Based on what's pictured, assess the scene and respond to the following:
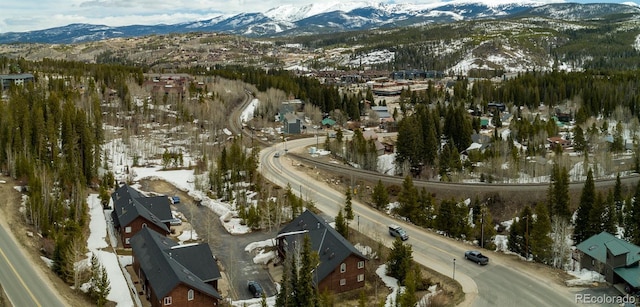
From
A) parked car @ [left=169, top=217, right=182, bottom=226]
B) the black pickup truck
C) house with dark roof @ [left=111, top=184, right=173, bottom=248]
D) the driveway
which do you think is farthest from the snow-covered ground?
the black pickup truck

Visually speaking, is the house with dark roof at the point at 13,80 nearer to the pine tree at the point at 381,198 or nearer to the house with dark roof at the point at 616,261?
the pine tree at the point at 381,198

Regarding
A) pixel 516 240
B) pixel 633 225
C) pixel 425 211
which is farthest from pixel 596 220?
pixel 425 211

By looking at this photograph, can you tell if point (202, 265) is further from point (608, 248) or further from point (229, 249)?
point (608, 248)

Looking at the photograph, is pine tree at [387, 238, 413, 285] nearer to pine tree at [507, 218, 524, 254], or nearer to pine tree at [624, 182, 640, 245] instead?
pine tree at [507, 218, 524, 254]

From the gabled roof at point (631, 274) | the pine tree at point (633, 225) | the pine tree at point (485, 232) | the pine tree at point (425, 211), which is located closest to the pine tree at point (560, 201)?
the pine tree at point (633, 225)

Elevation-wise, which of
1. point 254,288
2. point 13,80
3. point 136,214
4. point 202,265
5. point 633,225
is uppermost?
point 13,80

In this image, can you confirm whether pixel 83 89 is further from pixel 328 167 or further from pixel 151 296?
pixel 151 296
